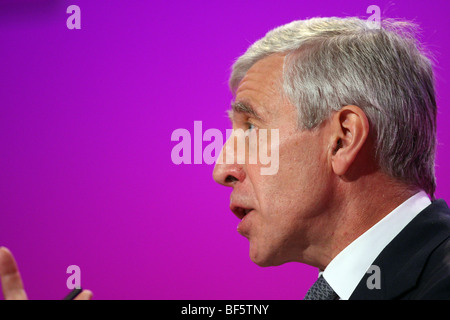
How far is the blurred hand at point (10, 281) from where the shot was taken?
0.94m

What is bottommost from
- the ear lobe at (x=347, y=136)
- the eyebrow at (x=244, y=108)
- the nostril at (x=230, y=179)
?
the nostril at (x=230, y=179)

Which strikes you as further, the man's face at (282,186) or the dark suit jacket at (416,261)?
the man's face at (282,186)

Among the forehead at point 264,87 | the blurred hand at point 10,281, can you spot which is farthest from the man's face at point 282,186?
the blurred hand at point 10,281

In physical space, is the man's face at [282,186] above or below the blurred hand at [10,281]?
above

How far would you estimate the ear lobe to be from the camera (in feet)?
3.96

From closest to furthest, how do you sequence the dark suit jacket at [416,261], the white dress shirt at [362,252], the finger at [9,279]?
the finger at [9,279] → the dark suit jacket at [416,261] → the white dress shirt at [362,252]

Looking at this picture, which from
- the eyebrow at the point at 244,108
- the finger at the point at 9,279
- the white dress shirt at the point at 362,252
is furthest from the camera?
the eyebrow at the point at 244,108

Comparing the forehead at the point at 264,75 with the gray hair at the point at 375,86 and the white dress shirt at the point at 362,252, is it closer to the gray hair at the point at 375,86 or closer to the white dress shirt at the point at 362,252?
the gray hair at the point at 375,86

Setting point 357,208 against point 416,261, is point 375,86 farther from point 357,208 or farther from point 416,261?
point 416,261

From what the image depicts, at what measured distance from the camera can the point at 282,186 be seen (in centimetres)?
122

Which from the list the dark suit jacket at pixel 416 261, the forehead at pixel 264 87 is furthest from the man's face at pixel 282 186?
the dark suit jacket at pixel 416 261

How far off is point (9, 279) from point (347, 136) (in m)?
0.75

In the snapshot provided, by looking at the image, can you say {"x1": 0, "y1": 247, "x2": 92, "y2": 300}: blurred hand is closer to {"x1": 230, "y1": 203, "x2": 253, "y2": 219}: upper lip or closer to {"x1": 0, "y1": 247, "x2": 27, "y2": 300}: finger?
{"x1": 0, "y1": 247, "x2": 27, "y2": 300}: finger

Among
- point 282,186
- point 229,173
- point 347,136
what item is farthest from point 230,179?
point 347,136
